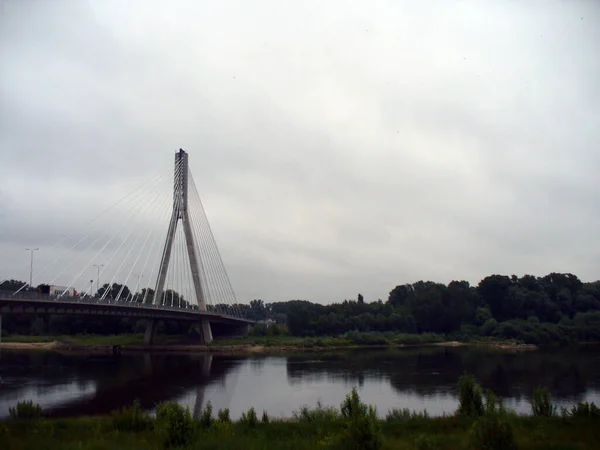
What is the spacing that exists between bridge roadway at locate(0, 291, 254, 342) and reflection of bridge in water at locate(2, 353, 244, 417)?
4409 millimetres

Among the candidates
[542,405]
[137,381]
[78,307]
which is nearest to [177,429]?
[542,405]

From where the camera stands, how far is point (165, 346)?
61.0m

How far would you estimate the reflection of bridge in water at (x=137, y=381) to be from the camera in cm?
2541

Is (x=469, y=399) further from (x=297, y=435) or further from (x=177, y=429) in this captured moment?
(x=177, y=429)

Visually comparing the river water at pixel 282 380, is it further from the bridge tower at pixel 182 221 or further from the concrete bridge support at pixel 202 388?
the bridge tower at pixel 182 221

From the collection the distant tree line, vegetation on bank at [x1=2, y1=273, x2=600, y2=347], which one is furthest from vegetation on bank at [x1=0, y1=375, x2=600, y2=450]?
the distant tree line

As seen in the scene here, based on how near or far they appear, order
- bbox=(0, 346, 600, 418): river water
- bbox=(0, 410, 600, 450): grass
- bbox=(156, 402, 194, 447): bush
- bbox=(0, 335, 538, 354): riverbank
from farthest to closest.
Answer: bbox=(0, 335, 538, 354): riverbank → bbox=(0, 346, 600, 418): river water → bbox=(156, 402, 194, 447): bush → bbox=(0, 410, 600, 450): grass

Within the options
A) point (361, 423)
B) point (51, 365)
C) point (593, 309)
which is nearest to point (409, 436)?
point (361, 423)

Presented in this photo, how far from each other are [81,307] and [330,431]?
1225 inches

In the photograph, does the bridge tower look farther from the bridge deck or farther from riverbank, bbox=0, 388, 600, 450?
riverbank, bbox=0, 388, 600, 450

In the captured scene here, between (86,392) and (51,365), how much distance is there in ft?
55.9

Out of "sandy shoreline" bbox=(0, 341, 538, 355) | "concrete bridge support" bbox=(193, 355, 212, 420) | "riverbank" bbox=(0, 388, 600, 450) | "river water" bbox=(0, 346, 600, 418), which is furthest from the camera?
"sandy shoreline" bbox=(0, 341, 538, 355)

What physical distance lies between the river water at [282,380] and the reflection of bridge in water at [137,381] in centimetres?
6

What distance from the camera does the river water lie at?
25750mm
